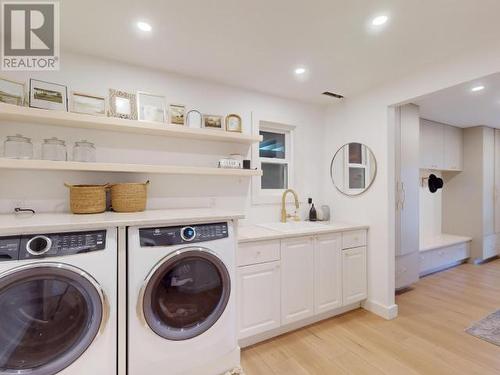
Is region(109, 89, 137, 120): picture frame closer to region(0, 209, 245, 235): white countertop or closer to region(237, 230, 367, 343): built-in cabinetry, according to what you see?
region(0, 209, 245, 235): white countertop

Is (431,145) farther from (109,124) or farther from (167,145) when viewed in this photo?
(109,124)

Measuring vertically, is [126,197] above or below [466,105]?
below

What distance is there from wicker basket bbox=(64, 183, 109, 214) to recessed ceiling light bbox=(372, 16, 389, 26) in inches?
84.7

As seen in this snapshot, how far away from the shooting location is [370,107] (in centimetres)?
258

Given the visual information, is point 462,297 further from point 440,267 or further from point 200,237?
point 200,237

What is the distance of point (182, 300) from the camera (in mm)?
1575

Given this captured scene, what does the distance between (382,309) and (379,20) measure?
2491mm

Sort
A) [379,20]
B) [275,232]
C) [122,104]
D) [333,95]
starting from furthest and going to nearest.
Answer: [333,95]
[275,232]
[122,104]
[379,20]

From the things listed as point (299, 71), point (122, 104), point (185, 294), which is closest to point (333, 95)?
point (299, 71)

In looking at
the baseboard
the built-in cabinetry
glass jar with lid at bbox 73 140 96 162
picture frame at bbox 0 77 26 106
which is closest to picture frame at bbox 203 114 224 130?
glass jar with lid at bbox 73 140 96 162

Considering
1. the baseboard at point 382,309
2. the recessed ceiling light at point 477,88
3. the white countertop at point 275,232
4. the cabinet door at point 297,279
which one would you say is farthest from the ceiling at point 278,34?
the baseboard at point 382,309

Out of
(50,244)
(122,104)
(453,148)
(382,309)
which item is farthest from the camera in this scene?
(453,148)

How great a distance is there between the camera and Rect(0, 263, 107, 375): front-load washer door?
1.16m

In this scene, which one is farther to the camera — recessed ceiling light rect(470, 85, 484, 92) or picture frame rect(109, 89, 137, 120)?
recessed ceiling light rect(470, 85, 484, 92)
